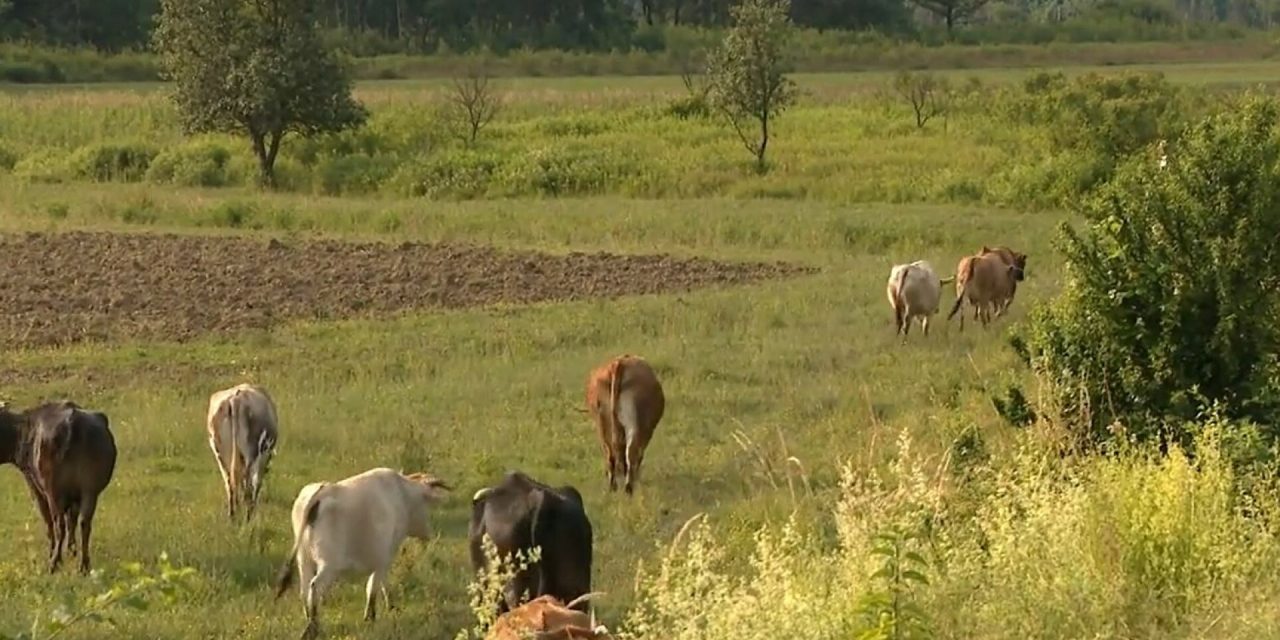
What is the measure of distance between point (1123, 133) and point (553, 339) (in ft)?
65.7

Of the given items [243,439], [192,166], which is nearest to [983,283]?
[243,439]

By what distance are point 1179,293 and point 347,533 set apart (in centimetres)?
529

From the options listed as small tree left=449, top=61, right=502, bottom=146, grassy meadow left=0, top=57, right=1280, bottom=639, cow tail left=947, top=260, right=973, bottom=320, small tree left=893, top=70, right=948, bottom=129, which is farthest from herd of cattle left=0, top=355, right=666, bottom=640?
small tree left=893, top=70, right=948, bottom=129

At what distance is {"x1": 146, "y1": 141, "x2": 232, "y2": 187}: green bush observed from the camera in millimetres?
39375

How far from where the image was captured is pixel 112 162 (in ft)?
135

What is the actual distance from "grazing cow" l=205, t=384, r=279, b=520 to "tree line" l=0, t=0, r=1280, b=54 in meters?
60.6

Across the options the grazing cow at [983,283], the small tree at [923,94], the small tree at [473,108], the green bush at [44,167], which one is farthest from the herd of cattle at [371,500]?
the small tree at [923,94]

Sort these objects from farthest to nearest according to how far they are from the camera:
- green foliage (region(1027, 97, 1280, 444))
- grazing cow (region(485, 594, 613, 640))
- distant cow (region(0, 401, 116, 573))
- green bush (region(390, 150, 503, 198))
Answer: green bush (region(390, 150, 503, 198))
distant cow (region(0, 401, 116, 573))
green foliage (region(1027, 97, 1280, 444))
grazing cow (region(485, 594, 613, 640))

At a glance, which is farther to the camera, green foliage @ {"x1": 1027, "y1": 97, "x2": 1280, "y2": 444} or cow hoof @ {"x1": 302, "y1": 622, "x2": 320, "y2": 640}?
green foliage @ {"x1": 1027, "y1": 97, "x2": 1280, "y2": 444}

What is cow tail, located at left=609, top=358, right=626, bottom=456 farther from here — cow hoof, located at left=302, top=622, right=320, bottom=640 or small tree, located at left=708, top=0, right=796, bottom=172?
small tree, located at left=708, top=0, right=796, bottom=172

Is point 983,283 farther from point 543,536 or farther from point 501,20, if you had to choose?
point 501,20

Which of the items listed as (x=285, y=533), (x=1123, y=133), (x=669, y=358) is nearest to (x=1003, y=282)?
(x=669, y=358)

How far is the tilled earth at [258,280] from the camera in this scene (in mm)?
21219

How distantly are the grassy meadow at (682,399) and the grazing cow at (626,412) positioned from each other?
29cm
